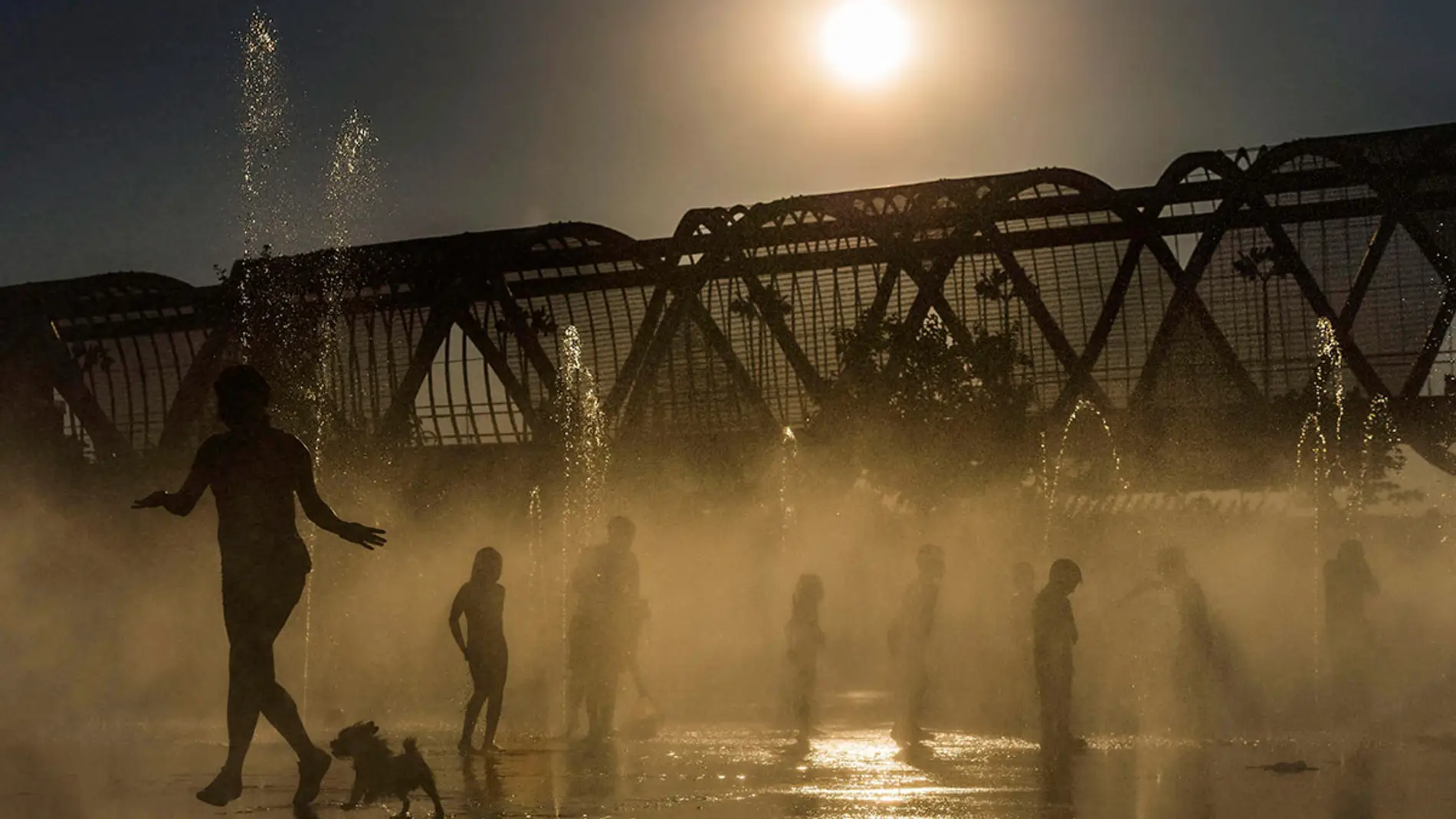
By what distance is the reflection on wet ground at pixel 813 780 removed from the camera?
9727 mm

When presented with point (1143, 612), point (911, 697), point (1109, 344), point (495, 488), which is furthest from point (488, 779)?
point (495, 488)

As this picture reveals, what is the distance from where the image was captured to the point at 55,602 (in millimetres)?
34750

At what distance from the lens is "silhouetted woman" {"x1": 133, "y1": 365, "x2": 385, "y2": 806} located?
9398 millimetres

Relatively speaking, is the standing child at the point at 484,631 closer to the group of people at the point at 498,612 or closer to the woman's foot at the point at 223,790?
the group of people at the point at 498,612

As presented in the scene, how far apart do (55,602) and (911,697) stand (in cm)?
2241

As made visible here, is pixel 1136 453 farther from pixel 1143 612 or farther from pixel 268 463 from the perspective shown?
pixel 268 463

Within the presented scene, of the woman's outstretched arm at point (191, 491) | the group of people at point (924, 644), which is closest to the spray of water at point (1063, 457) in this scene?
the group of people at point (924, 644)

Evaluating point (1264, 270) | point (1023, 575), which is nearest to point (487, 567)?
point (1023, 575)

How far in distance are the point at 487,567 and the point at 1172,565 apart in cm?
559

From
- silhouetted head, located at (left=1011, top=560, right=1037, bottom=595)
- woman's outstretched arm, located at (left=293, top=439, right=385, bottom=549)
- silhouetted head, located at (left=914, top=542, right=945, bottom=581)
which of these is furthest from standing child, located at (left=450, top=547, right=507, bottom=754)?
woman's outstretched arm, located at (left=293, top=439, right=385, bottom=549)

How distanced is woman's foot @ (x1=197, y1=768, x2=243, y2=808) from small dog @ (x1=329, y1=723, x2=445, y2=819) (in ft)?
1.59

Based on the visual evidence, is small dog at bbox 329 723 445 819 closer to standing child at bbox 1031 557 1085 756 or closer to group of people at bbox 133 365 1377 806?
group of people at bbox 133 365 1377 806

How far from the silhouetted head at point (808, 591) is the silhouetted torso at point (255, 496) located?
9.42 metres

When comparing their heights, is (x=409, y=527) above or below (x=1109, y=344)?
below
